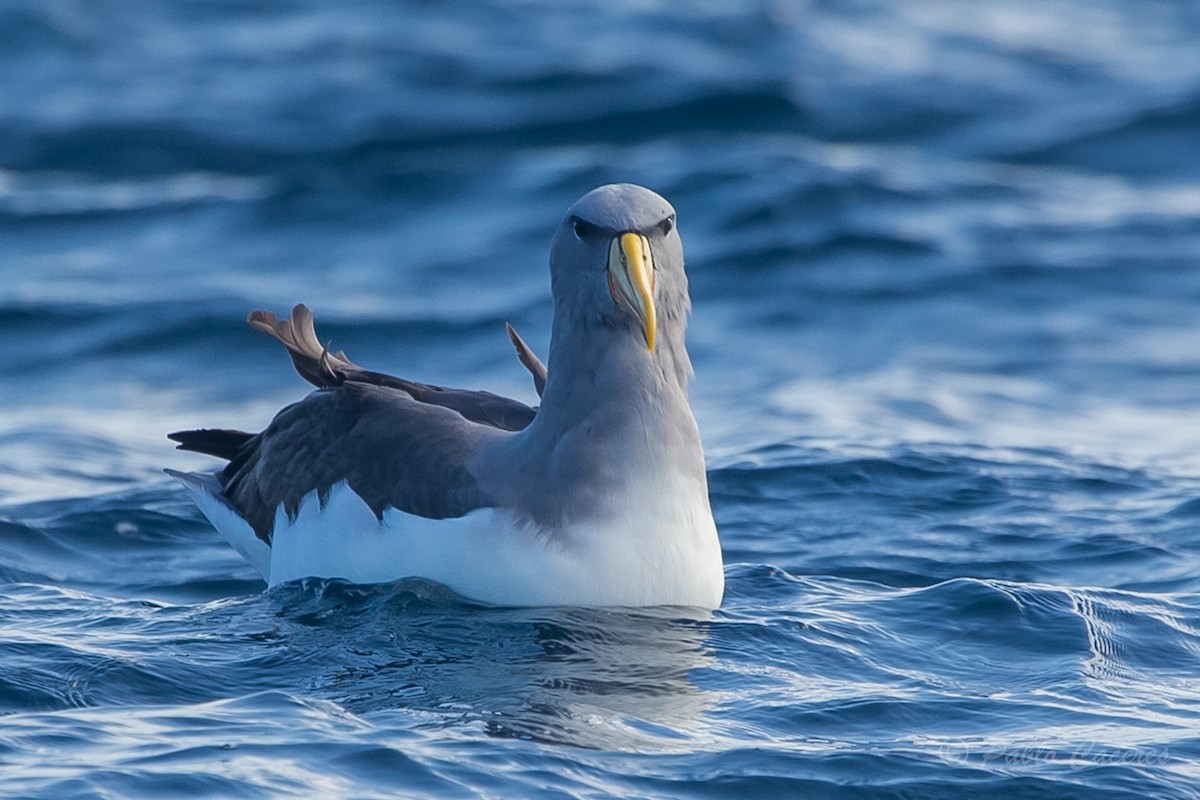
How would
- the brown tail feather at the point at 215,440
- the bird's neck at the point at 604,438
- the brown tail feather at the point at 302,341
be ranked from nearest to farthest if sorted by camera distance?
the bird's neck at the point at 604,438, the brown tail feather at the point at 302,341, the brown tail feather at the point at 215,440

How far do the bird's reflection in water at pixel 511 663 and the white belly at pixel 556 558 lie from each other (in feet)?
0.23

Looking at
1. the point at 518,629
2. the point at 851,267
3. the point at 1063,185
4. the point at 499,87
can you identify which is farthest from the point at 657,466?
the point at 499,87

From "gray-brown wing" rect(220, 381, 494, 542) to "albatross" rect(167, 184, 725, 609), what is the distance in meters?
0.01

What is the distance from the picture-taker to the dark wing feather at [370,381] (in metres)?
8.51

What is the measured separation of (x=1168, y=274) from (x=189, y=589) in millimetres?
9875

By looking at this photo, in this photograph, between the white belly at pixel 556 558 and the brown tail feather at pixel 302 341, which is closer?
the white belly at pixel 556 558

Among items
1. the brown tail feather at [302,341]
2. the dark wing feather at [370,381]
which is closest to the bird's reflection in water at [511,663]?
the dark wing feather at [370,381]

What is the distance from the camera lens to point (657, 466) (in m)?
7.43

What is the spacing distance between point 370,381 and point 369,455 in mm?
716

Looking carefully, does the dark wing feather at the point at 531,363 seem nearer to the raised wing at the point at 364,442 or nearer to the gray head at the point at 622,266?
the raised wing at the point at 364,442

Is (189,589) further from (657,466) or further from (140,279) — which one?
(140,279)

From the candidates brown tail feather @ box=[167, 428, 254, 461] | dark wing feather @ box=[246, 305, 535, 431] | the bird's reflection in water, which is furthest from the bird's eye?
brown tail feather @ box=[167, 428, 254, 461]

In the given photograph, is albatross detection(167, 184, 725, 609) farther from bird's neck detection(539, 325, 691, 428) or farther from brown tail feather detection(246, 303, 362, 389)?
brown tail feather detection(246, 303, 362, 389)

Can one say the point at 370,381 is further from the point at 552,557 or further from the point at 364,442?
the point at 552,557
